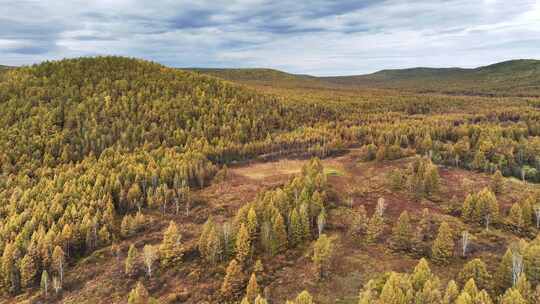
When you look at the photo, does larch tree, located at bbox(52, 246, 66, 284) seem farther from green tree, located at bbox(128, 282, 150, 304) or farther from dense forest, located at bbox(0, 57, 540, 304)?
green tree, located at bbox(128, 282, 150, 304)

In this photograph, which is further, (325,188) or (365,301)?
(325,188)

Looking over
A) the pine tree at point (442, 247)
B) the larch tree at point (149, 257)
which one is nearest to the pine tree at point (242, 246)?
the larch tree at point (149, 257)

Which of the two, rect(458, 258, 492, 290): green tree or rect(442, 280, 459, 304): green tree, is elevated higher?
rect(442, 280, 459, 304): green tree

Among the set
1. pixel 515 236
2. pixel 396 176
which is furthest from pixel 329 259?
pixel 396 176

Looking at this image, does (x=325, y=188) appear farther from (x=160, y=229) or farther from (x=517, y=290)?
(x=517, y=290)

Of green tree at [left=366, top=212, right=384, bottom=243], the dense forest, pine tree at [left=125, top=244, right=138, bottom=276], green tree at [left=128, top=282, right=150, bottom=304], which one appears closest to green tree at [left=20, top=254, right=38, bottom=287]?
the dense forest
